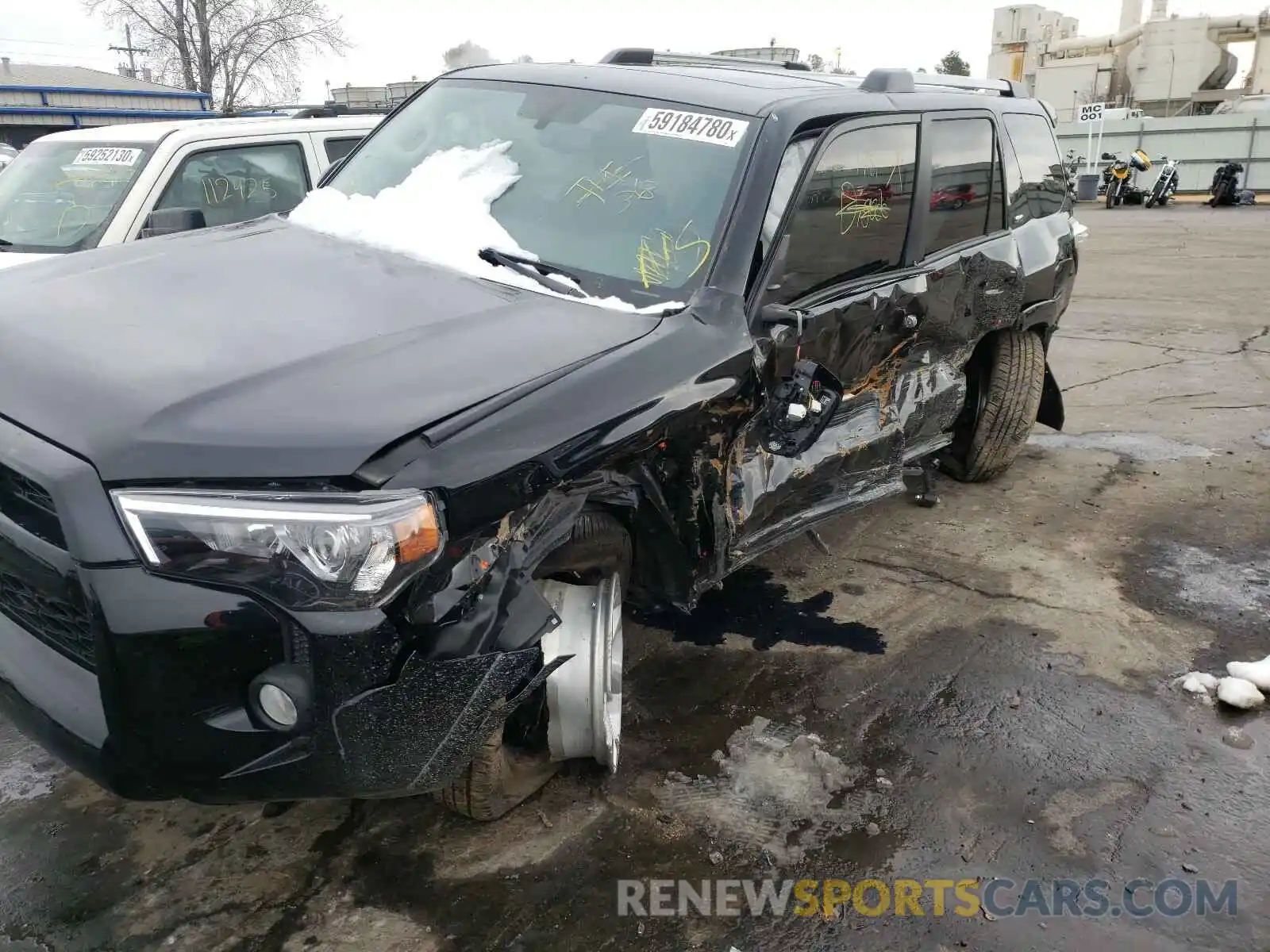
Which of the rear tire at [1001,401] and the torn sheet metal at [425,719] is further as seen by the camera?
A: the rear tire at [1001,401]

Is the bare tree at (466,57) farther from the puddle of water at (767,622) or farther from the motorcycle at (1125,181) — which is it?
the motorcycle at (1125,181)

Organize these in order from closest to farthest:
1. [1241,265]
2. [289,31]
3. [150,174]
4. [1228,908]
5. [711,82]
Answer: [1228,908]
[711,82]
[150,174]
[1241,265]
[289,31]

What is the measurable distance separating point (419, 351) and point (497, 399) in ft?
0.98

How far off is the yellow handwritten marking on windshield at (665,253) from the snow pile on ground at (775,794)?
1.43m

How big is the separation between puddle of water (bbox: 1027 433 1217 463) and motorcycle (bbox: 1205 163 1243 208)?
68.2 ft

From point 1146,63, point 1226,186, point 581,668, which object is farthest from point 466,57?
point 1146,63

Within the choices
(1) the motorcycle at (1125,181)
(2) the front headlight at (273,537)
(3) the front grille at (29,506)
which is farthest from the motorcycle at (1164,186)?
(3) the front grille at (29,506)

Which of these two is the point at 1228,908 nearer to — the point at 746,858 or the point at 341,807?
the point at 746,858

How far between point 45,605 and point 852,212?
8.59 ft

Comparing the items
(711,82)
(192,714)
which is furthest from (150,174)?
(192,714)

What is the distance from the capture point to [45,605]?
6.44ft

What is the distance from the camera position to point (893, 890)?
2451 mm

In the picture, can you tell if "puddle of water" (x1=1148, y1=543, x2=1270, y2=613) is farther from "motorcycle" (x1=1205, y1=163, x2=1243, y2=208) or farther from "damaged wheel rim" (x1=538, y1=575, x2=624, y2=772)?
"motorcycle" (x1=1205, y1=163, x2=1243, y2=208)

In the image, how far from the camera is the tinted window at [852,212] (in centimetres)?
305
